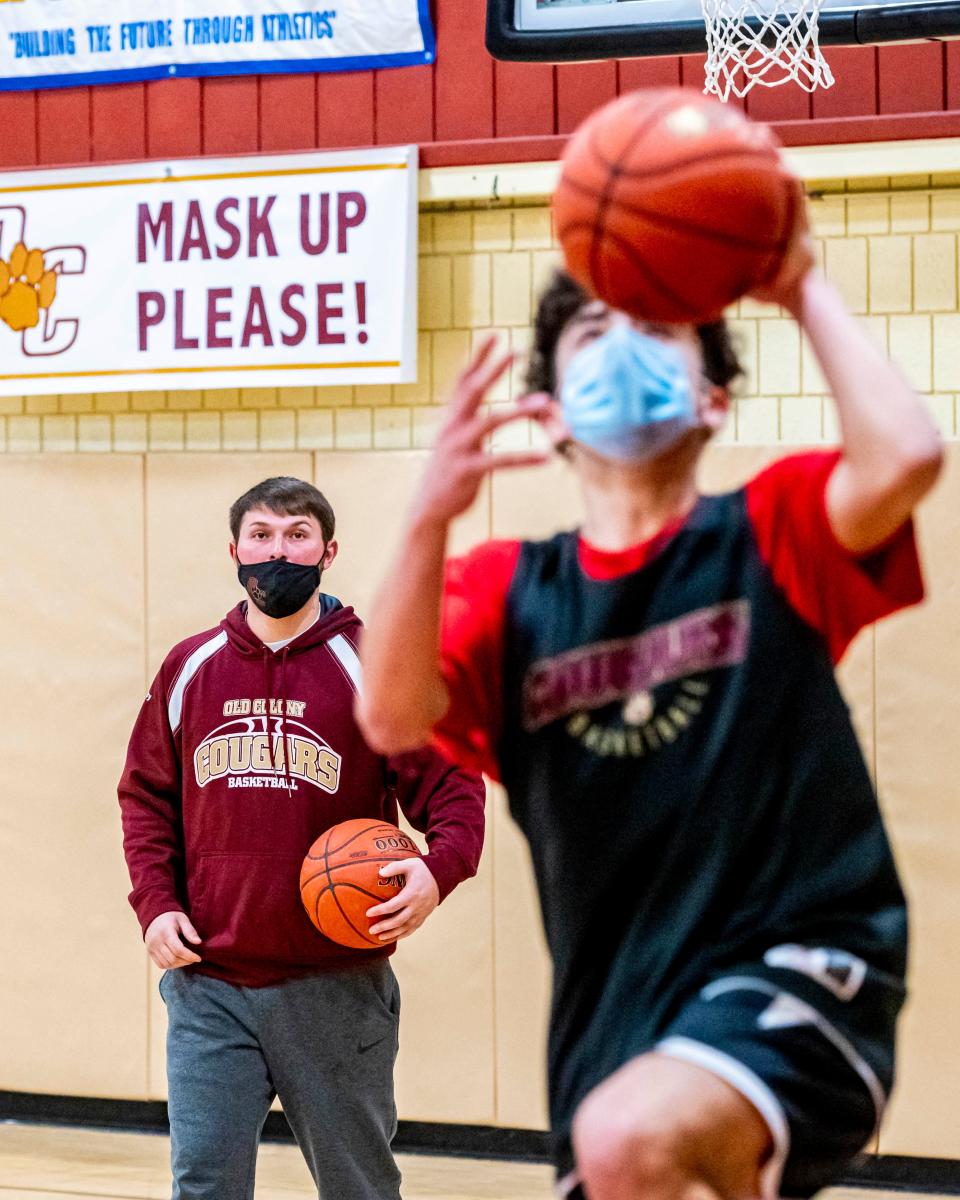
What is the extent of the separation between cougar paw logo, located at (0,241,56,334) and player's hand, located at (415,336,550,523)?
534cm

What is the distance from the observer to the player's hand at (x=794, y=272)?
90.7 inches

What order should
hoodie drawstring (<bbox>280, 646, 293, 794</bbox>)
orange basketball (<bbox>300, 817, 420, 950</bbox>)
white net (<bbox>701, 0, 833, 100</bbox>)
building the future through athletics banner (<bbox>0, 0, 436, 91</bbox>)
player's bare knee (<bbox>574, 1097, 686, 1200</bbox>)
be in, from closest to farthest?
player's bare knee (<bbox>574, 1097, 686, 1200</bbox>), orange basketball (<bbox>300, 817, 420, 950</bbox>), hoodie drawstring (<bbox>280, 646, 293, 794</bbox>), white net (<bbox>701, 0, 833, 100</bbox>), building the future through athletics banner (<bbox>0, 0, 436, 91</bbox>)

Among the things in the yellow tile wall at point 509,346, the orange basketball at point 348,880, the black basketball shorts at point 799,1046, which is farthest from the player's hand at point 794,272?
the yellow tile wall at point 509,346

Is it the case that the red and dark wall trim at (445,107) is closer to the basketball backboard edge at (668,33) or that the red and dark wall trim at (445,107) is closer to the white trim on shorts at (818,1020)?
the basketball backboard edge at (668,33)

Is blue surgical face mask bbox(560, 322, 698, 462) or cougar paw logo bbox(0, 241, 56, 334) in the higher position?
cougar paw logo bbox(0, 241, 56, 334)

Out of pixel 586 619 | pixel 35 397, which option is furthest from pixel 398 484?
pixel 586 619

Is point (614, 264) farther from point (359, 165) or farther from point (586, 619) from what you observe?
point (359, 165)

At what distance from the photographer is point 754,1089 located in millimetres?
2229

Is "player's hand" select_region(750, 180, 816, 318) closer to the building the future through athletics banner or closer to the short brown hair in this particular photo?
the short brown hair

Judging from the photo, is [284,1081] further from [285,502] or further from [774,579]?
[774,579]

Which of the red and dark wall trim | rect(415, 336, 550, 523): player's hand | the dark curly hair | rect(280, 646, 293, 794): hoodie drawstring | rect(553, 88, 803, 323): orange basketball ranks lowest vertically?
rect(280, 646, 293, 794): hoodie drawstring

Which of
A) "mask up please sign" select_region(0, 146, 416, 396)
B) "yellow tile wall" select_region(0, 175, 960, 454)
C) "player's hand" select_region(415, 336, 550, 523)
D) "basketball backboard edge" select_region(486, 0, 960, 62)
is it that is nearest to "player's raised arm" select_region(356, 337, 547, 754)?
"player's hand" select_region(415, 336, 550, 523)

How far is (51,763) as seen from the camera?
23.5ft

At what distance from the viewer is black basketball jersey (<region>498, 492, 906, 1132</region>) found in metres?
2.35
